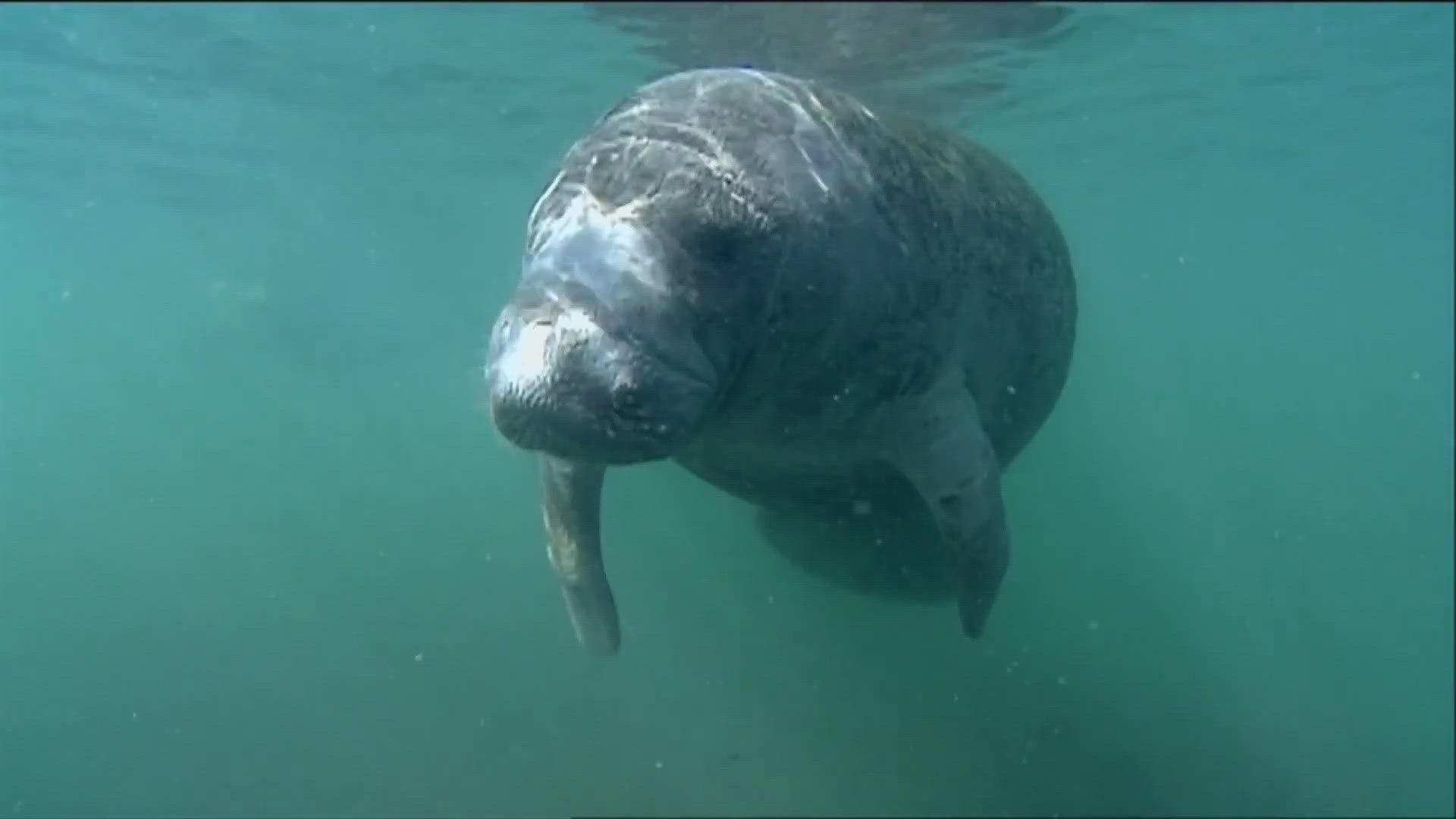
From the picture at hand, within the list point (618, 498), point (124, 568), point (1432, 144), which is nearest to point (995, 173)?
point (618, 498)

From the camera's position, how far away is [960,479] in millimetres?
5430

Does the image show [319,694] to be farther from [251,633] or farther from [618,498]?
[618,498]

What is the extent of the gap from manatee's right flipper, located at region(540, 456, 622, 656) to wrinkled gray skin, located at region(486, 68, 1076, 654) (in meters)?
0.01

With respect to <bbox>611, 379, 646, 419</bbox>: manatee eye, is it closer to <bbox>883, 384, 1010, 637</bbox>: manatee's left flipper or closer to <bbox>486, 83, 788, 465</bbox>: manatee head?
<bbox>486, 83, 788, 465</bbox>: manatee head

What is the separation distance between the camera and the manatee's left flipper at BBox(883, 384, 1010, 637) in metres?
5.19

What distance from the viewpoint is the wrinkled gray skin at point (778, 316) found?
10.8ft

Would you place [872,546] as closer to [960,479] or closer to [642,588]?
[960,479]

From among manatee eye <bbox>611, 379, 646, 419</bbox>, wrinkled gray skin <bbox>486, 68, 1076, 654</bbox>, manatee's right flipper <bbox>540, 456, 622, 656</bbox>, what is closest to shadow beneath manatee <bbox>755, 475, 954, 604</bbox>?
wrinkled gray skin <bbox>486, 68, 1076, 654</bbox>

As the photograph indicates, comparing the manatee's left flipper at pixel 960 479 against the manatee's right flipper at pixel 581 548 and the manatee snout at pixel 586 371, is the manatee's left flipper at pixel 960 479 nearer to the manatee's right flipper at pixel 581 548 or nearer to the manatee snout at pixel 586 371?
the manatee's right flipper at pixel 581 548

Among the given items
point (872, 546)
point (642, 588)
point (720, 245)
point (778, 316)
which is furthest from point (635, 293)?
point (642, 588)

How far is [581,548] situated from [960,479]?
187 cm

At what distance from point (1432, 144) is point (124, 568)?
25.6m

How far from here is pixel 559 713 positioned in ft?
42.6

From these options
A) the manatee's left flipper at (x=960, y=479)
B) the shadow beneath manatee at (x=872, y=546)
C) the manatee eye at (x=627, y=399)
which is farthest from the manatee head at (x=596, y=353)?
the shadow beneath manatee at (x=872, y=546)
